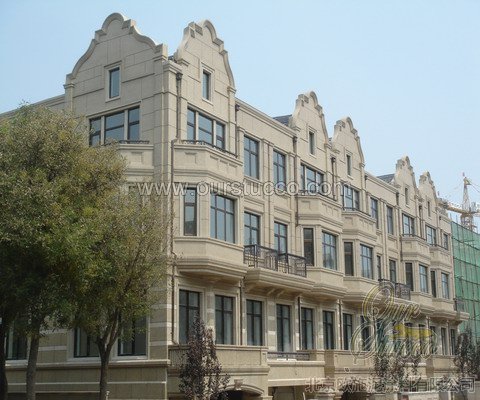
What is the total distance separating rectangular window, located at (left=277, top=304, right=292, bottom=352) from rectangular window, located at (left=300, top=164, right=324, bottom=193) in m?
6.26

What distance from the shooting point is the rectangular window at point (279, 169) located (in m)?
35.3

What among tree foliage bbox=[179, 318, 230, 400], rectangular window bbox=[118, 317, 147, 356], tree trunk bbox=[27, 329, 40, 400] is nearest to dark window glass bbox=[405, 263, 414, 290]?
rectangular window bbox=[118, 317, 147, 356]

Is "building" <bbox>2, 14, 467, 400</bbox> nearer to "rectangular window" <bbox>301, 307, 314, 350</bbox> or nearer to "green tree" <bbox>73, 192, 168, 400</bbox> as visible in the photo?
"rectangular window" <bbox>301, 307, 314, 350</bbox>

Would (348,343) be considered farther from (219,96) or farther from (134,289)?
(134,289)

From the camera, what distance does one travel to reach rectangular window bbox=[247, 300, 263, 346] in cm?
3159

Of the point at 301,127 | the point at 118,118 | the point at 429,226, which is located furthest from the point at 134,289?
the point at 429,226

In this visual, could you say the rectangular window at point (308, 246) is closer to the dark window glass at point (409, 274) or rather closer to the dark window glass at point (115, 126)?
the dark window glass at point (115, 126)

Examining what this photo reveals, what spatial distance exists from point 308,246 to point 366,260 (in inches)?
261

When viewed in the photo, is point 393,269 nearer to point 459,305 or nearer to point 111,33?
point 459,305

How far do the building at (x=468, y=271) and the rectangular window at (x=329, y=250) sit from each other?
Result: 23014 millimetres

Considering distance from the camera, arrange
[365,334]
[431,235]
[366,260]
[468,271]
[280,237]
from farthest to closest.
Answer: [468,271]
[431,235]
[366,260]
[365,334]
[280,237]

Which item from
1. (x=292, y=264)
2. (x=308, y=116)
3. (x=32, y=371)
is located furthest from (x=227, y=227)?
(x=308, y=116)

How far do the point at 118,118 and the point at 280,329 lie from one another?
39.0 feet

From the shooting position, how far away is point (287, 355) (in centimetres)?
3309
